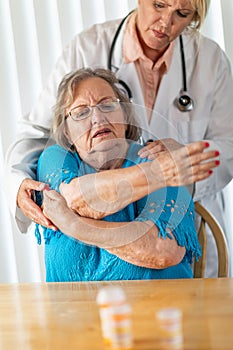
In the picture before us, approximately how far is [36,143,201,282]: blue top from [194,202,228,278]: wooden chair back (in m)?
0.22

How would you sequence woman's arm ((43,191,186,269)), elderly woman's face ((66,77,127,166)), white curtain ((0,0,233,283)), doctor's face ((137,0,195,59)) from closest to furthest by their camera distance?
woman's arm ((43,191,186,269)) → elderly woman's face ((66,77,127,166)) → doctor's face ((137,0,195,59)) → white curtain ((0,0,233,283))

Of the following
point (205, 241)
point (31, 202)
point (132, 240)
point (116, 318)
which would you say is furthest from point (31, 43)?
point (116, 318)

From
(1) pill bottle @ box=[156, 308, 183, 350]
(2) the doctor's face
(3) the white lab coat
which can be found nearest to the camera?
(1) pill bottle @ box=[156, 308, 183, 350]

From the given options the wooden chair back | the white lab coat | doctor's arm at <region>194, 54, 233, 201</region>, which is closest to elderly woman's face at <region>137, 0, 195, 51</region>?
the white lab coat

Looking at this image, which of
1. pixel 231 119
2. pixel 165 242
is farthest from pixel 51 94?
pixel 165 242

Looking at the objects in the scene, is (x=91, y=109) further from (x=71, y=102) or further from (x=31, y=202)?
(x=31, y=202)

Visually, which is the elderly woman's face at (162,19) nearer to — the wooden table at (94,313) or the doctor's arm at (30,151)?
the doctor's arm at (30,151)

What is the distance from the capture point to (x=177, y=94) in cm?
191

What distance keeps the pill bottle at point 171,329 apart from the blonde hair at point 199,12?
1.05 m

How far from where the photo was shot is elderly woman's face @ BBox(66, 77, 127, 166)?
5.22 ft

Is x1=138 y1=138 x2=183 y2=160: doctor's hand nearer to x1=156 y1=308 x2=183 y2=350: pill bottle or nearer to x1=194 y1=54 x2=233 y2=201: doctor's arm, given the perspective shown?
x1=194 y1=54 x2=233 y2=201: doctor's arm

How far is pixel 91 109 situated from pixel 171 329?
80 cm

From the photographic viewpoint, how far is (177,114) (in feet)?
6.30

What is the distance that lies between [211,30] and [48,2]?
0.53 metres
